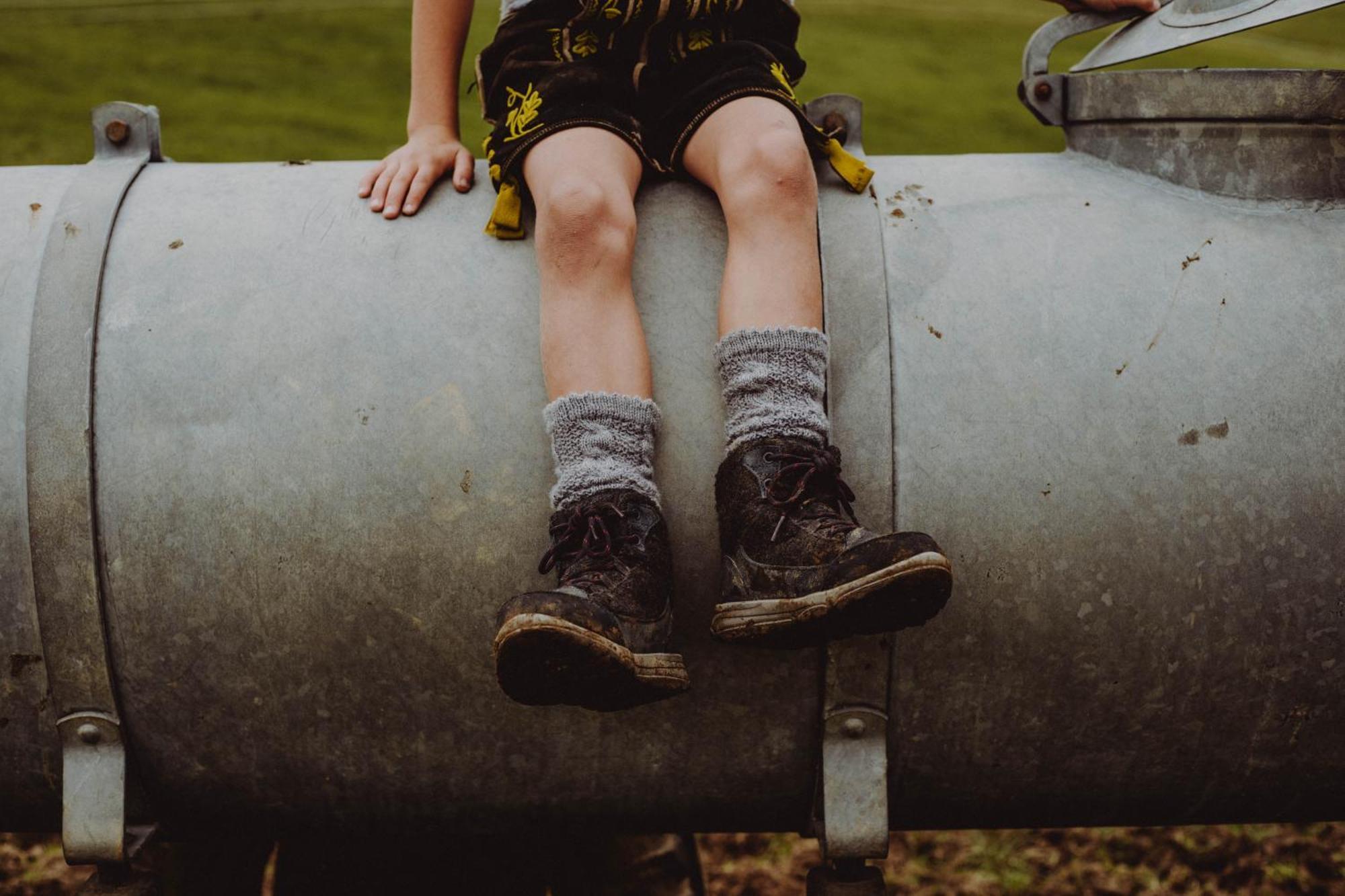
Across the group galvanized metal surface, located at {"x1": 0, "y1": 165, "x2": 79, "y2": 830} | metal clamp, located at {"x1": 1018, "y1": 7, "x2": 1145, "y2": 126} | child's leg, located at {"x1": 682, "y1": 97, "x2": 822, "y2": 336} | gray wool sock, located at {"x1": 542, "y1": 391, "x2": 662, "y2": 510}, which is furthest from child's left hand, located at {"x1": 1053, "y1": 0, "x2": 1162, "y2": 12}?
galvanized metal surface, located at {"x1": 0, "y1": 165, "x2": 79, "y2": 830}

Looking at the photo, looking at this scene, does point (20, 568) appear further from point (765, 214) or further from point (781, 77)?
point (781, 77)

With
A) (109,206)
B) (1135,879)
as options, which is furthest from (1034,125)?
(109,206)

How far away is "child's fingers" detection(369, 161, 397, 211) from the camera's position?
6.27 ft

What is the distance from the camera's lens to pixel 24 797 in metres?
1.85

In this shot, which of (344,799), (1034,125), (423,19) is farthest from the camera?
(1034,125)

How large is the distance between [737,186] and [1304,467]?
0.91 metres

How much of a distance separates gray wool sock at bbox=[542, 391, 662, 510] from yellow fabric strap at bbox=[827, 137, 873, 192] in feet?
1.72

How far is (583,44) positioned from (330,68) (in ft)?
23.5

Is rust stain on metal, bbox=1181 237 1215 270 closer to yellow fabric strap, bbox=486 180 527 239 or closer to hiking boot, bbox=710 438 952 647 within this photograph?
hiking boot, bbox=710 438 952 647

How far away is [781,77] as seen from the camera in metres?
2.05

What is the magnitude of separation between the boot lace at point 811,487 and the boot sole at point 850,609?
0.10m

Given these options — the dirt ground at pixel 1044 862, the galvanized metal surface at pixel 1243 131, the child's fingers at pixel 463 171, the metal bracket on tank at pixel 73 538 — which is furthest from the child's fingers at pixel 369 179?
the dirt ground at pixel 1044 862

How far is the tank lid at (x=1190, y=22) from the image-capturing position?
1.90m

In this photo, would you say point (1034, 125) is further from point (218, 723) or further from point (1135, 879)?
point (218, 723)
